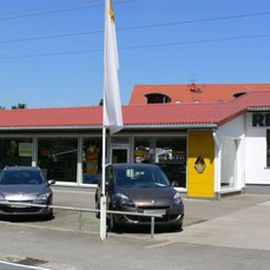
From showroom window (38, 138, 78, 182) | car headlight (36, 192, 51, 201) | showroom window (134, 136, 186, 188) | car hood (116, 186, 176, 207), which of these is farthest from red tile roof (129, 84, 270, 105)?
car hood (116, 186, 176, 207)

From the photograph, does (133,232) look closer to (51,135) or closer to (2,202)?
(2,202)

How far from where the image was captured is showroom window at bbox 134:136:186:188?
23.5 m

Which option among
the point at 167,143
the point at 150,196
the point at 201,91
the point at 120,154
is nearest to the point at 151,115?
the point at 167,143

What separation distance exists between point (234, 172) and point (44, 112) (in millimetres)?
11216

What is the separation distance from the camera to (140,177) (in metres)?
14.4

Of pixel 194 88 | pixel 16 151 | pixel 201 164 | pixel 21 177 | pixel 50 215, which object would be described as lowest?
pixel 50 215

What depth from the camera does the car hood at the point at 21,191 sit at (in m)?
15.3

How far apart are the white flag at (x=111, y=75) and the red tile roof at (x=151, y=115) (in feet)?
30.9

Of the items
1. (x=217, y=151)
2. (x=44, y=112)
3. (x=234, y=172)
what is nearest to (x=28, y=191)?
(x=217, y=151)

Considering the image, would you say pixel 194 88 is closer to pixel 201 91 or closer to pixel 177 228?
pixel 201 91

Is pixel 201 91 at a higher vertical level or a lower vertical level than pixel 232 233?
higher

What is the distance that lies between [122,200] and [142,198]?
47 cm

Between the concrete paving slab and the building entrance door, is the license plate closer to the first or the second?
the concrete paving slab

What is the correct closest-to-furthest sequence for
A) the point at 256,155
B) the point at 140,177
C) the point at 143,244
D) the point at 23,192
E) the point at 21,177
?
the point at 143,244, the point at 140,177, the point at 23,192, the point at 21,177, the point at 256,155
